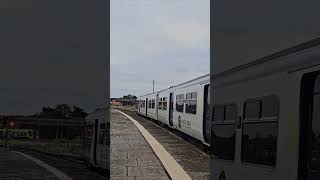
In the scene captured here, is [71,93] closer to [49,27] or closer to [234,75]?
[49,27]

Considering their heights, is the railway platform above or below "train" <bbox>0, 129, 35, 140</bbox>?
below

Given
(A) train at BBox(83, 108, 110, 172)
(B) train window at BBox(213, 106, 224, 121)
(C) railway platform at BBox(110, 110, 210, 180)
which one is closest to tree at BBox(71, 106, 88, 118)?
(A) train at BBox(83, 108, 110, 172)

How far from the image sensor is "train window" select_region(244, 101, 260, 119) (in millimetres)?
5010

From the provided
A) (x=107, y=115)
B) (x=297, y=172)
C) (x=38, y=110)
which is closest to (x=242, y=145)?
(x=297, y=172)

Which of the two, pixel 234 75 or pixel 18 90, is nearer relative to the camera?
pixel 18 90

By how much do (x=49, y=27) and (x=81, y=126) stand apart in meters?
0.79

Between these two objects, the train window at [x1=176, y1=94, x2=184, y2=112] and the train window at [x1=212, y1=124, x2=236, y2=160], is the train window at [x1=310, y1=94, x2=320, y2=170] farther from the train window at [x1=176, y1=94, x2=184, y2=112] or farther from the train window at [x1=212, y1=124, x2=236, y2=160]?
the train window at [x1=176, y1=94, x2=184, y2=112]

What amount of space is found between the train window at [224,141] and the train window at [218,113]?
84 mm

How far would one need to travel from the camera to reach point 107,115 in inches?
166

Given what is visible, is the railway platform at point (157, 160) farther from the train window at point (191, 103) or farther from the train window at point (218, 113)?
the train window at point (218, 113)

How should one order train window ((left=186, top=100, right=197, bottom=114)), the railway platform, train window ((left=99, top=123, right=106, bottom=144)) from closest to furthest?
train window ((left=99, top=123, right=106, bottom=144)), the railway platform, train window ((left=186, top=100, right=197, bottom=114))

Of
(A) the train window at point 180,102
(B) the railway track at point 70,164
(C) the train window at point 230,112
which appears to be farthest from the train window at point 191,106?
(B) the railway track at point 70,164

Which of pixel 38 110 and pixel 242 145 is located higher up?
pixel 38 110

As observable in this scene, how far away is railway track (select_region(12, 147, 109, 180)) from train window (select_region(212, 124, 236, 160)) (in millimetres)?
1793
